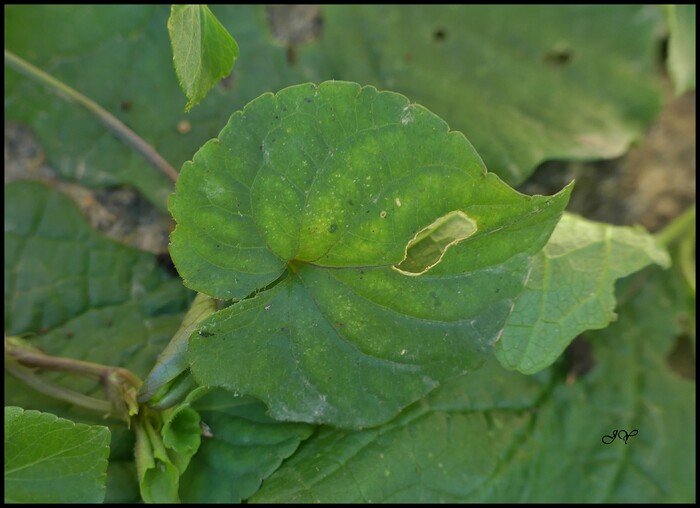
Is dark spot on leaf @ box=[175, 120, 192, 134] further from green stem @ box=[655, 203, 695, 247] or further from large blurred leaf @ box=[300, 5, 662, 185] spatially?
green stem @ box=[655, 203, 695, 247]

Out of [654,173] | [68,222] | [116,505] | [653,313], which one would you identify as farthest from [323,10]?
[116,505]

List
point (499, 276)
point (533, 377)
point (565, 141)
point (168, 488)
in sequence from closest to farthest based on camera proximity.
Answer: point (499, 276) < point (168, 488) < point (533, 377) < point (565, 141)

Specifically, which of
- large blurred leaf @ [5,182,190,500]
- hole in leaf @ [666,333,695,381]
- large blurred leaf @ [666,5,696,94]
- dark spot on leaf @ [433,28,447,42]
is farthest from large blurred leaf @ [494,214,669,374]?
large blurred leaf @ [5,182,190,500]

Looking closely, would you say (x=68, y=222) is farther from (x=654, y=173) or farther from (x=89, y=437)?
(x=654, y=173)

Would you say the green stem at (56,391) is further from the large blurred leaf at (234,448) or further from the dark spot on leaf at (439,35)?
the dark spot on leaf at (439,35)

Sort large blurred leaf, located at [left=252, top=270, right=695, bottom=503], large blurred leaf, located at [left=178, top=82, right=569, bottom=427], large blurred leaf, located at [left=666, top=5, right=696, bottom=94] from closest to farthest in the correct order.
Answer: large blurred leaf, located at [left=178, top=82, right=569, bottom=427] → large blurred leaf, located at [left=252, top=270, right=695, bottom=503] → large blurred leaf, located at [left=666, top=5, right=696, bottom=94]

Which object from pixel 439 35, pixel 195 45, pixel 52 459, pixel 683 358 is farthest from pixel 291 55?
pixel 683 358

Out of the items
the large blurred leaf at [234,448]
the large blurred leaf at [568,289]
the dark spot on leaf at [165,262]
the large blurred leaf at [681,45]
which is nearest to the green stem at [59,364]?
the large blurred leaf at [234,448]
